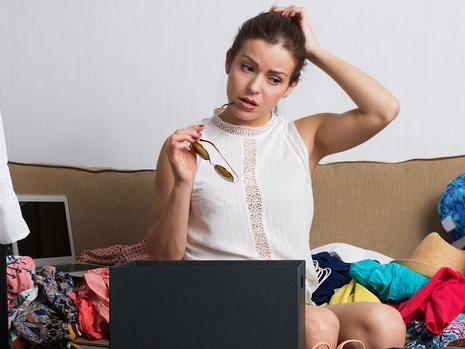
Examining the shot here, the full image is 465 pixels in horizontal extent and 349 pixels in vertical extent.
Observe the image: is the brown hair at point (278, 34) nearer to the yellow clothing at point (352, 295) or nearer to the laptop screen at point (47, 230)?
the yellow clothing at point (352, 295)

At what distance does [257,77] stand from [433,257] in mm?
715

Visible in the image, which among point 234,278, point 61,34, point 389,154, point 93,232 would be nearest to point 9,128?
point 61,34

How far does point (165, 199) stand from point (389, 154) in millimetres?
1125

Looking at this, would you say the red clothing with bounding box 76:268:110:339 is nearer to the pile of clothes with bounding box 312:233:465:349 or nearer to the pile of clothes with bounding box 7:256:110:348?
the pile of clothes with bounding box 7:256:110:348

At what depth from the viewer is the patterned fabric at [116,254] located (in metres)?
2.40

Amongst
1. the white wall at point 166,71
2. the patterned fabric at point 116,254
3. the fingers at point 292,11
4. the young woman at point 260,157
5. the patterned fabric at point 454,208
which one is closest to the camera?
the young woman at point 260,157

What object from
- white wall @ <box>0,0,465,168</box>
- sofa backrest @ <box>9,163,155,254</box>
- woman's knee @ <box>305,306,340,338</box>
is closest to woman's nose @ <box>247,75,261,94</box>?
woman's knee @ <box>305,306,340,338</box>

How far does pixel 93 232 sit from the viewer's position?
8.55ft

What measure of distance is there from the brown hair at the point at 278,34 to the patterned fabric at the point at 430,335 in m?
0.65

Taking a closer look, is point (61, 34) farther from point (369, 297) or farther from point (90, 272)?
point (369, 297)

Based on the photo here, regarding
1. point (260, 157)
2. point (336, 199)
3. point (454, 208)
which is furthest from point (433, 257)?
point (260, 157)

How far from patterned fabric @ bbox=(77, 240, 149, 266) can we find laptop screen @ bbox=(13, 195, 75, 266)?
0.12 metres

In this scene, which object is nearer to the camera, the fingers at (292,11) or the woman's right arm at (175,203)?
the woman's right arm at (175,203)

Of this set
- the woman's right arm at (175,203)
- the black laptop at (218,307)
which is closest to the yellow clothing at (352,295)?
the woman's right arm at (175,203)
